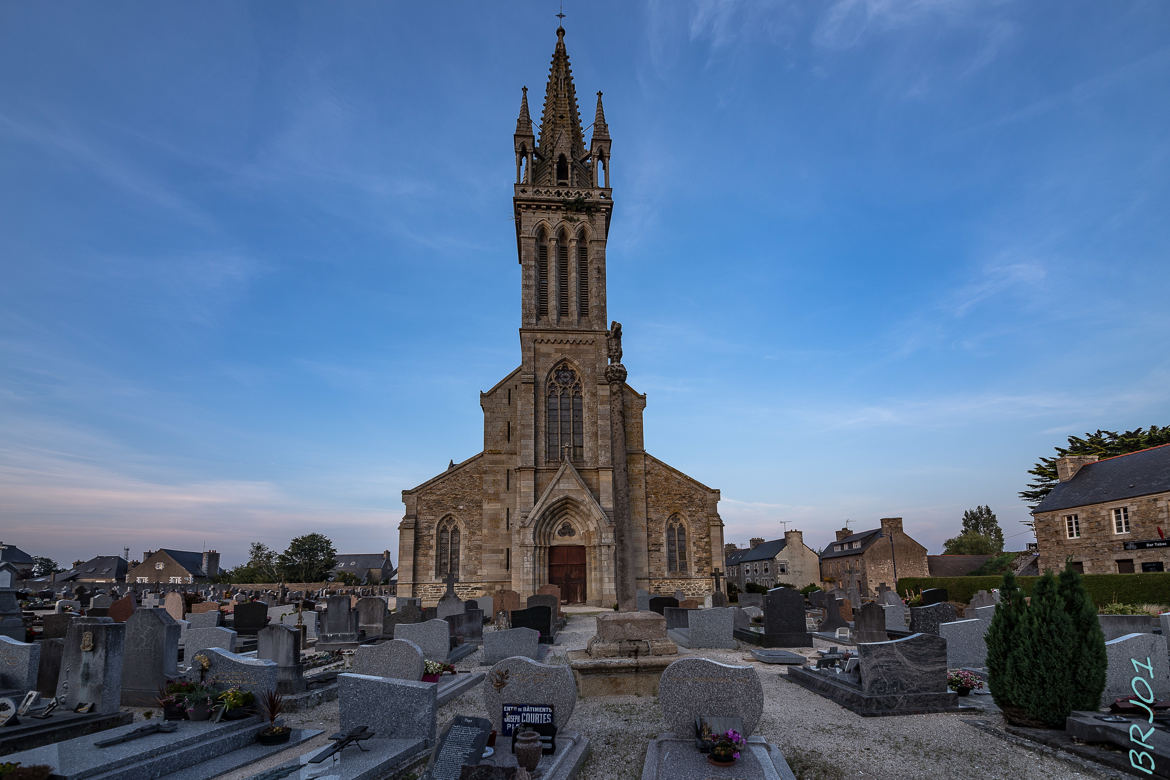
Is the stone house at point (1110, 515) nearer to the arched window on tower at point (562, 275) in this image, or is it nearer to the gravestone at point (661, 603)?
the gravestone at point (661, 603)

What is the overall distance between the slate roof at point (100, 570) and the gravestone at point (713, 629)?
63.8 metres

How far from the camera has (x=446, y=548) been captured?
28578 mm

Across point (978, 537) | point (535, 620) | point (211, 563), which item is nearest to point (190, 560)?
point (211, 563)

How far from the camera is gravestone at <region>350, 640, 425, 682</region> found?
8625 millimetres

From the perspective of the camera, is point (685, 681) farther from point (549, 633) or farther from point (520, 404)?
point (520, 404)

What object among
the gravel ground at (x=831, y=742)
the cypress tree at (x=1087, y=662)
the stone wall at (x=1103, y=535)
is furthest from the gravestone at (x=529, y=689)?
the stone wall at (x=1103, y=535)

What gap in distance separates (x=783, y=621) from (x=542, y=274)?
20.4 m

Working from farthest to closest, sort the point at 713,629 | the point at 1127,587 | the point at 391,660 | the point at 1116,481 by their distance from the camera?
the point at 1116,481 < the point at 1127,587 < the point at 713,629 < the point at 391,660

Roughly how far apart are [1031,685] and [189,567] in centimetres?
6924

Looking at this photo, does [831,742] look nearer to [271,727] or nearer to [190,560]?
[271,727]

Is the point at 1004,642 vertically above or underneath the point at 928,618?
above

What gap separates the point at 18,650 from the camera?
930 centimetres

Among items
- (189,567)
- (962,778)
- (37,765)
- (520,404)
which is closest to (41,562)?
(189,567)

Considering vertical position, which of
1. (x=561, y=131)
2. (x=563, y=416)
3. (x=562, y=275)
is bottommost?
(x=563, y=416)
